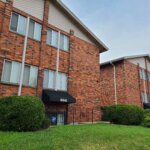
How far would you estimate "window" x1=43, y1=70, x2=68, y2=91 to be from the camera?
14.8 meters

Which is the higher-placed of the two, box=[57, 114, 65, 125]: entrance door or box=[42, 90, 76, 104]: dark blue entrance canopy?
box=[42, 90, 76, 104]: dark blue entrance canopy

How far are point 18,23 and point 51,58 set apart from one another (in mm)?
3589

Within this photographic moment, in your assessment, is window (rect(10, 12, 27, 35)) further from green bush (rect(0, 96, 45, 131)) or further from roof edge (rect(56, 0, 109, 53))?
green bush (rect(0, 96, 45, 131))

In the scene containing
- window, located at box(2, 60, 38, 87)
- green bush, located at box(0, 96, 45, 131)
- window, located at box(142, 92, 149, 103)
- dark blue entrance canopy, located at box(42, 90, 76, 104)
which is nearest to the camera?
green bush, located at box(0, 96, 45, 131)

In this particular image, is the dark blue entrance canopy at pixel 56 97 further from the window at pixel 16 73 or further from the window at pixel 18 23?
the window at pixel 18 23

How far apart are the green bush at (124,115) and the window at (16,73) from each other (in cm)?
746

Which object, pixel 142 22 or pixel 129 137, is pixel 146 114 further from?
pixel 129 137

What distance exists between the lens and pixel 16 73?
13016mm

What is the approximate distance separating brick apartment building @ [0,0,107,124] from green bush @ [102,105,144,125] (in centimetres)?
121

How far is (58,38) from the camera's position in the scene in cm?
1642

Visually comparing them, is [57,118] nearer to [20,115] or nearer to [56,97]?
[56,97]

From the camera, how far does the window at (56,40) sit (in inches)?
627

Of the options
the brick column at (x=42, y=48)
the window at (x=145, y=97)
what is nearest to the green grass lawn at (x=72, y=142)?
the brick column at (x=42, y=48)

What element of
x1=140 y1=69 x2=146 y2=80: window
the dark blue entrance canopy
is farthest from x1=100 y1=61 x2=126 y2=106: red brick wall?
the dark blue entrance canopy
